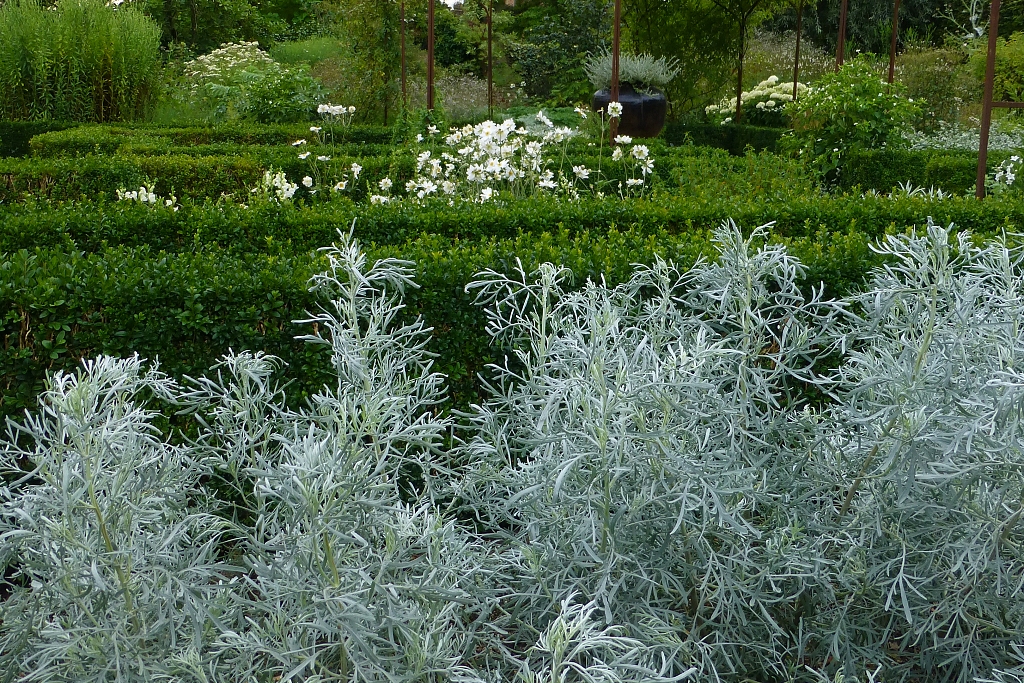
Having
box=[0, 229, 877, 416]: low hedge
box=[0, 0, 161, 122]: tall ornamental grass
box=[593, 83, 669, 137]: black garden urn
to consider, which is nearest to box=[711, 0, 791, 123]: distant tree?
box=[593, 83, 669, 137]: black garden urn

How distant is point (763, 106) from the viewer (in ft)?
53.0

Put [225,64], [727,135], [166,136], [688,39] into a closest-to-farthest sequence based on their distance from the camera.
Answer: [166,136]
[727,135]
[225,64]
[688,39]

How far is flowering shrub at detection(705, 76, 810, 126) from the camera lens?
53.4 feet

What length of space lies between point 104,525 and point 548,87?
66.6 feet

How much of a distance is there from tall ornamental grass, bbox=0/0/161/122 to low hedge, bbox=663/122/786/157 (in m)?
8.30

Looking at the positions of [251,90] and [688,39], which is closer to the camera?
[251,90]

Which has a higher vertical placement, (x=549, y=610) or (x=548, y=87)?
(x=548, y=87)

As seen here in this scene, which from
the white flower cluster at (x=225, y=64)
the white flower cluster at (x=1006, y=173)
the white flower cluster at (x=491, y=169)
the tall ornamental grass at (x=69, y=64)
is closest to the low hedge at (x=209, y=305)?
the white flower cluster at (x=491, y=169)

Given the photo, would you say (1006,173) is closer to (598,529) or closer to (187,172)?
(187,172)

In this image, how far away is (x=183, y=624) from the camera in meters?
1.65

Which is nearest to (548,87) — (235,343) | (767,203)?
(767,203)

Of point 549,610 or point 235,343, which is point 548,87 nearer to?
point 235,343

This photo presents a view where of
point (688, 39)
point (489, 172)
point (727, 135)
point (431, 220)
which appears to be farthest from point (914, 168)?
point (688, 39)

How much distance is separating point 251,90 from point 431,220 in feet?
37.2
